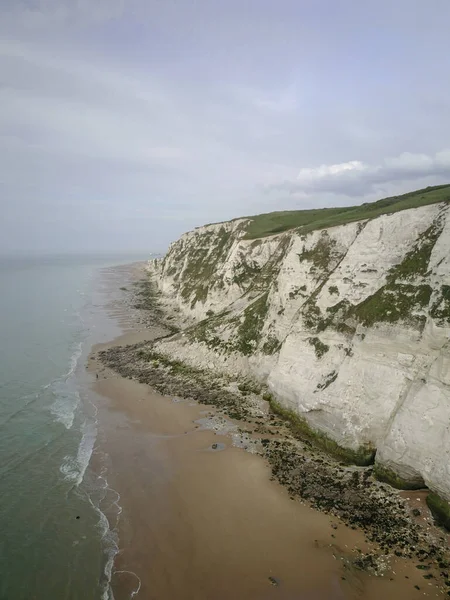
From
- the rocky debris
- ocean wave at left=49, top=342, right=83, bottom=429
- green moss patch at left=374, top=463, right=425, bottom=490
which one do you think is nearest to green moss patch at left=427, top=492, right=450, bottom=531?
the rocky debris

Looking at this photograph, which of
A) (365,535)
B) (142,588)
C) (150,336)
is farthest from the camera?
(150,336)

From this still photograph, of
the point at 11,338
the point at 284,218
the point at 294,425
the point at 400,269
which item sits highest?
the point at 284,218

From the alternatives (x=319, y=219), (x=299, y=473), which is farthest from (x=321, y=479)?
(x=319, y=219)

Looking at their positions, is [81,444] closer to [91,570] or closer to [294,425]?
[91,570]

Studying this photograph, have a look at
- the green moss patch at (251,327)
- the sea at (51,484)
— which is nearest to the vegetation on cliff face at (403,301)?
the green moss patch at (251,327)

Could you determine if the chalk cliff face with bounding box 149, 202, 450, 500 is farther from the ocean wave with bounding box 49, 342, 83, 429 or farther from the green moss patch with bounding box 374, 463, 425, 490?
the ocean wave with bounding box 49, 342, 83, 429

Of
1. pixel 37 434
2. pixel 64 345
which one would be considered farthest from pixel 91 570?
pixel 64 345
